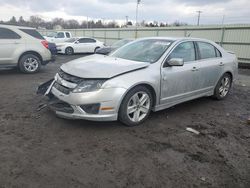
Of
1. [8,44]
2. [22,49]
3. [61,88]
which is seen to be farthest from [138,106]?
[8,44]

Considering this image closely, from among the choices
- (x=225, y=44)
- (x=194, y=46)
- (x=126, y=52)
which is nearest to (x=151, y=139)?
(x=126, y=52)

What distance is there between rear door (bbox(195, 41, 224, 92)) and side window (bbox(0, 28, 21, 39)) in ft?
21.4

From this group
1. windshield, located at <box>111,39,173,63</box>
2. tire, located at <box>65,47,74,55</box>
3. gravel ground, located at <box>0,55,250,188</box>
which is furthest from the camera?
tire, located at <box>65,47,74,55</box>

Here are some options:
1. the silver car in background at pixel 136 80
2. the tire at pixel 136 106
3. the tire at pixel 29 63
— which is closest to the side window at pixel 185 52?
the silver car in background at pixel 136 80

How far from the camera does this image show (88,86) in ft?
12.6

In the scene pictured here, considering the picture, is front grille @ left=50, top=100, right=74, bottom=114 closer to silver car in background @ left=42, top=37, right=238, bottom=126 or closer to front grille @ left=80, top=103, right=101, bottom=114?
silver car in background @ left=42, top=37, right=238, bottom=126

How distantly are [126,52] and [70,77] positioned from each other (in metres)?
1.59

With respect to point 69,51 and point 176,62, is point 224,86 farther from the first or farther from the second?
point 69,51

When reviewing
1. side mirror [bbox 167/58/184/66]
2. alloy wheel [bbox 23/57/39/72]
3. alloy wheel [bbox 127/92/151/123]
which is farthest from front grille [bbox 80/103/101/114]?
alloy wheel [bbox 23/57/39/72]

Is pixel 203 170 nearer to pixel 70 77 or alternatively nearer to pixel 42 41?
pixel 70 77

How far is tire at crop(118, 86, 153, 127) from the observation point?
159 inches

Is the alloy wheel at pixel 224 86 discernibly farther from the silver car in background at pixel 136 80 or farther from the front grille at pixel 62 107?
the front grille at pixel 62 107

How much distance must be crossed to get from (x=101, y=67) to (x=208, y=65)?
8.76ft

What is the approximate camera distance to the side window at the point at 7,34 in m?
8.29
